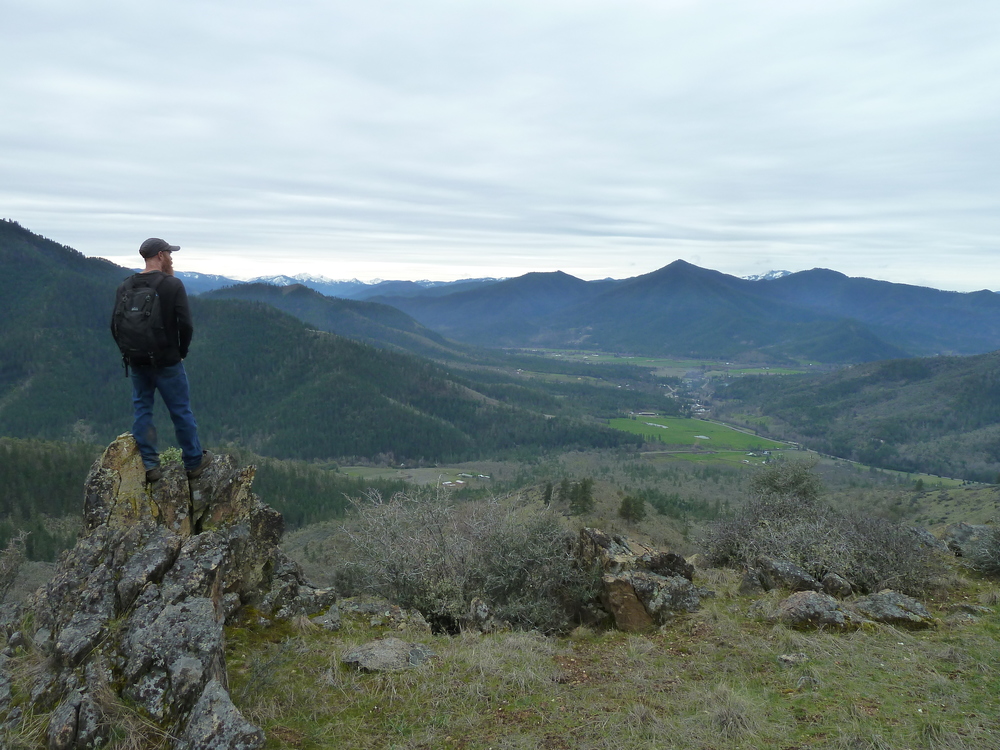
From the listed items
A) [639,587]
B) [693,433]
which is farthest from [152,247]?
[693,433]

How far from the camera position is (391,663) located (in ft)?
23.3

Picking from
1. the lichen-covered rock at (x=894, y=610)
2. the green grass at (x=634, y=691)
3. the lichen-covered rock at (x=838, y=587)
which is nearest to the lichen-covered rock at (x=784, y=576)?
the lichen-covered rock at (x=838, y=587)

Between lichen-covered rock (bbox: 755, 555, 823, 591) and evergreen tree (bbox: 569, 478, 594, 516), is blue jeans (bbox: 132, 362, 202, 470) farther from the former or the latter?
evergreen tree (bbox: 569, 478, 594, 516)

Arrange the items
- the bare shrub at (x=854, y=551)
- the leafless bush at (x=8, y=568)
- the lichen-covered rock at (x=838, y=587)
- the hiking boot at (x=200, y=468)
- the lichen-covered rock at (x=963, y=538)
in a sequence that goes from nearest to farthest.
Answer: the hiking boot at (x=200, y=468) < the leafless bush at (x=8, y=568) < the lichen-covered rock at (x=838, y=587) < the bare shrub at (x=854, y=551) < the lichen-covered rock at (x=963, y=538)

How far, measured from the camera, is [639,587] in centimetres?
999

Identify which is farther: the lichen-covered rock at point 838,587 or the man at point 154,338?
the lichen-covered rock at point 838,587

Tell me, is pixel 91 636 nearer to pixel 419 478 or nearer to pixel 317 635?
pixel 317 635

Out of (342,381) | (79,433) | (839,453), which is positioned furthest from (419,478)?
(839,453)

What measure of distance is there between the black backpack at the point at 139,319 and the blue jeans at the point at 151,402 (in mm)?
403

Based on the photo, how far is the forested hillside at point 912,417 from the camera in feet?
418

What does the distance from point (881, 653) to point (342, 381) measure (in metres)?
174

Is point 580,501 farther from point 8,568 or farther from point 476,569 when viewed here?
point 8,568

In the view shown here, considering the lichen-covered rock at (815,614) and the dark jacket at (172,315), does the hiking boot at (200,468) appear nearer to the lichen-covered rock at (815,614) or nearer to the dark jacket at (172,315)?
the dark jacket at (172,315)

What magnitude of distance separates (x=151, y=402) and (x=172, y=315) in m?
1.46
